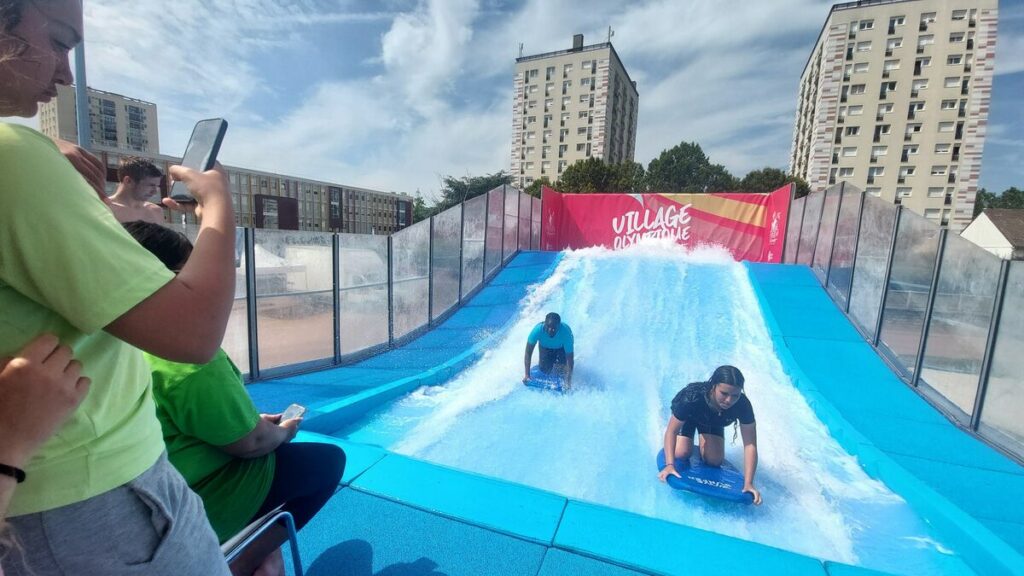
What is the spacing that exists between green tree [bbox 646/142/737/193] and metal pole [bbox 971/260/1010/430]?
4741 cm

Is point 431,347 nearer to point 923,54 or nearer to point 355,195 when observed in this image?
point 923,54

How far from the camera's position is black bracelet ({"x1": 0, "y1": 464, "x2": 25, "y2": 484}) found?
63cm

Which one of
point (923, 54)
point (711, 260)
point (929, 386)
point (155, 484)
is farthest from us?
point (923, 54)

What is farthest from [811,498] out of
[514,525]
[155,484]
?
[155,484]

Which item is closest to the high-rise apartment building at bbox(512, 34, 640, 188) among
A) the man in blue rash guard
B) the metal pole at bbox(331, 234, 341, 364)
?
the man in blue rash guard

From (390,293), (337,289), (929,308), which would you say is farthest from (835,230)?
(337,289)

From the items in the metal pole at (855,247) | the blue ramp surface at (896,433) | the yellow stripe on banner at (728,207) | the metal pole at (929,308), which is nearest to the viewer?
the blue ramp surface at (896,433)

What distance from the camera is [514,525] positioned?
7.39 feet

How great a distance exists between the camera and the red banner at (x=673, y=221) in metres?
13.6

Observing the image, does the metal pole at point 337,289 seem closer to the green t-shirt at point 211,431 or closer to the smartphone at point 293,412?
the smartphone at point 293,412

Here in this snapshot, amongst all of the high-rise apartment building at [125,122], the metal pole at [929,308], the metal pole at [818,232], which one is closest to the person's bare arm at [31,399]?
the metal pole at [929,308]

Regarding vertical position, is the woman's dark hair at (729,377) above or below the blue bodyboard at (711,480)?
above

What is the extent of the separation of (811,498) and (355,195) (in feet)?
278

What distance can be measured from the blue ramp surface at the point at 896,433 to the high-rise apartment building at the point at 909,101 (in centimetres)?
4828
